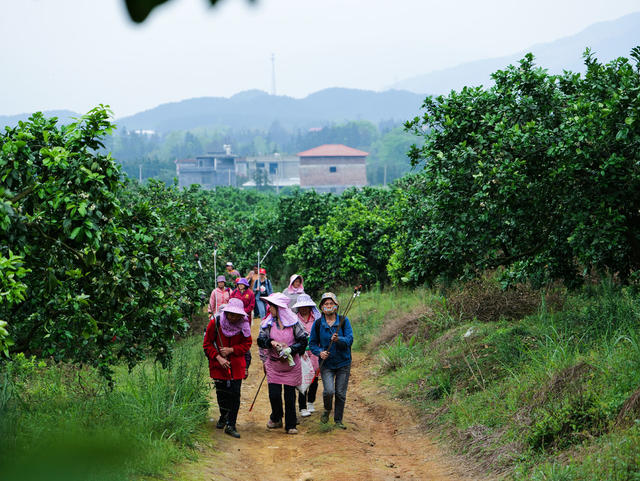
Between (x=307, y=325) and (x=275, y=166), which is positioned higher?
(x=275, y=166)

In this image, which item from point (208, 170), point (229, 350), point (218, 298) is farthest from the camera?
point (208, 170)

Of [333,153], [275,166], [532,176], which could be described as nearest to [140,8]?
[532,176]

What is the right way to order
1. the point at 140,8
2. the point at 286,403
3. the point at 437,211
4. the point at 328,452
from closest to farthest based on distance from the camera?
the point at 140,8
the point at 328,452
the point at 286,403
the point at 437,211

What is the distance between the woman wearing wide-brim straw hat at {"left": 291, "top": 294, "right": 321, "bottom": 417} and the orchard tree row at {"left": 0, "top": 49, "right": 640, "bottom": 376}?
151 cm

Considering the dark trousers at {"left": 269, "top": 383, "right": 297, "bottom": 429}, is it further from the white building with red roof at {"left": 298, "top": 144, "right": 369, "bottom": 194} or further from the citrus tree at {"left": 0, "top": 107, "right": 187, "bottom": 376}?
the white building with red roof at {"left": 298, "top": 144, "right": 369, "bottom": 194}

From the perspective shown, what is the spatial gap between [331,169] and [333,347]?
11936 centimetres

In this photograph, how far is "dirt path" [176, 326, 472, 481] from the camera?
8.03 meters

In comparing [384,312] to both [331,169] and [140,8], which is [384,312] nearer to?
[140,8]

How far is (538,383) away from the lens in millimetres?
8648

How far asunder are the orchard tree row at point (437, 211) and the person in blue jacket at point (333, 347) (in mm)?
1497

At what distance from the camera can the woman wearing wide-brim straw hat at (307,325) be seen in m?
10.4

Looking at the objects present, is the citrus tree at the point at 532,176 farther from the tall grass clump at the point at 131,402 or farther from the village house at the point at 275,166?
the village house at the point at 275,166

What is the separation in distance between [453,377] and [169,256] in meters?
4.88

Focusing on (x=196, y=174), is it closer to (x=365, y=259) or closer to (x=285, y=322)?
(x=365, y=259)
